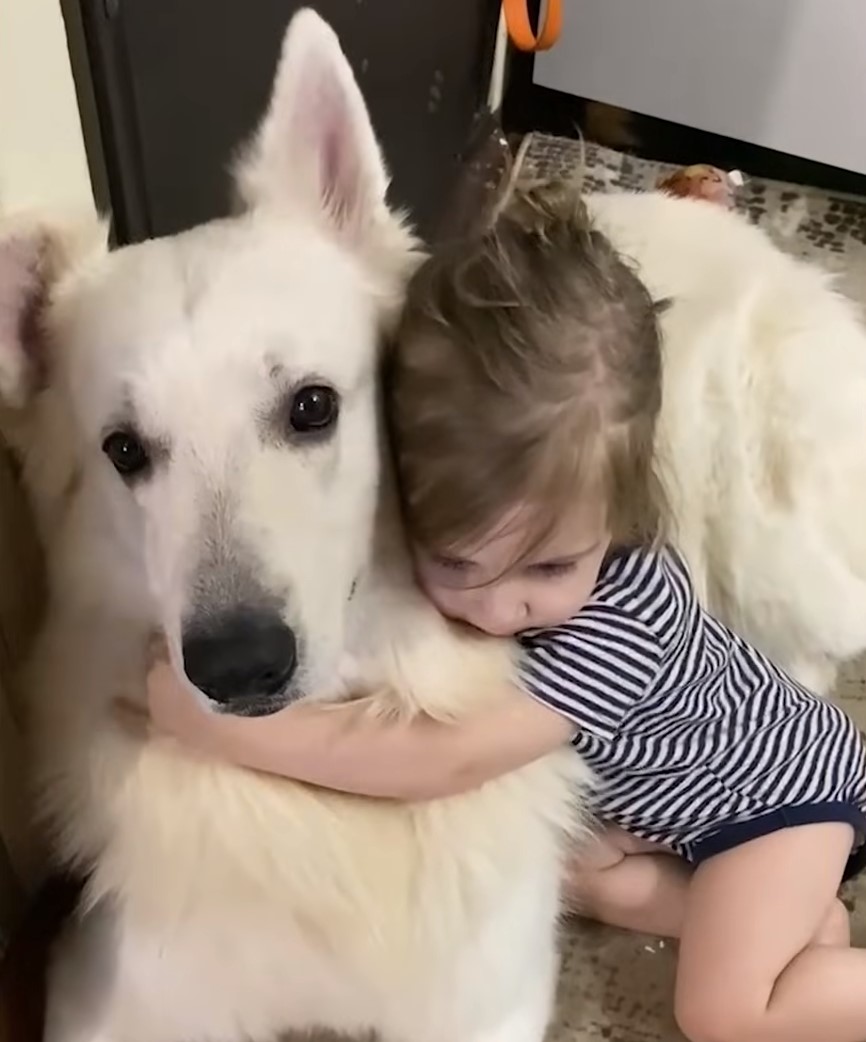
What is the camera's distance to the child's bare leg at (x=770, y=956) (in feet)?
4.86

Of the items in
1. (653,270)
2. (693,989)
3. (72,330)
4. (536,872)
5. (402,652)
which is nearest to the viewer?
(72,330)

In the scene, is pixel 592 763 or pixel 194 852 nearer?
pixel 194 852

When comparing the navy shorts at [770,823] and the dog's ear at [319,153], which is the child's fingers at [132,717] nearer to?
the dog's ear at [319,153]

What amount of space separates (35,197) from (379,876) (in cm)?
67

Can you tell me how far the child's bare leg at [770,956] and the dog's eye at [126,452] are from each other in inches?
31.6

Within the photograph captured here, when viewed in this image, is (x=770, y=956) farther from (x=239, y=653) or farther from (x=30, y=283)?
(x=30, y=283)

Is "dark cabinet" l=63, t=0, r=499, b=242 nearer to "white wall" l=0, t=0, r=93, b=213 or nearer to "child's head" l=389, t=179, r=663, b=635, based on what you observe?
"white wall" l=0, t=0, r=93, b=213

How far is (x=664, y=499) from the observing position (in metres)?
1.53

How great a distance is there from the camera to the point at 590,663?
52.1 inches

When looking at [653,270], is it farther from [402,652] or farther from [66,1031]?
[66,1031]

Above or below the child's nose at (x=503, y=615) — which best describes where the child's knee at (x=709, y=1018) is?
below

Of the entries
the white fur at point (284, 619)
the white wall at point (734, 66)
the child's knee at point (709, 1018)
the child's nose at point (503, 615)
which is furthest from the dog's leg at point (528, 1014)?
the white wall at point (734, 66)

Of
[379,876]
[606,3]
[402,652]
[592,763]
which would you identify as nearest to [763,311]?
[592,763]

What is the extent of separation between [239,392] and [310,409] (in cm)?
6
